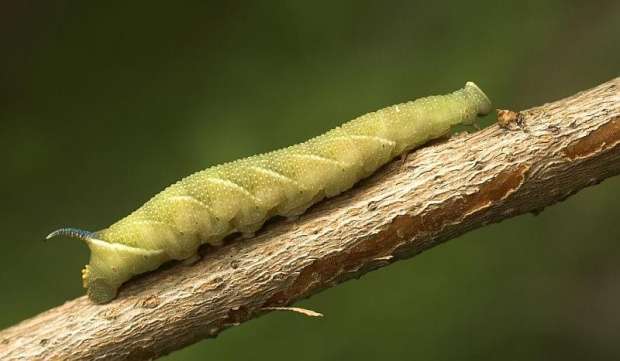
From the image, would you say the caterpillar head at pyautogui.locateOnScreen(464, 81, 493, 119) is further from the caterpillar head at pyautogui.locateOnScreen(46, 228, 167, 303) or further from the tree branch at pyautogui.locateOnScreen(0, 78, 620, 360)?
the caterpillar head at pyautogui.locateOnScreen(46, 228, 167, 303)

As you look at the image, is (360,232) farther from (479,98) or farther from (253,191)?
(479,98)

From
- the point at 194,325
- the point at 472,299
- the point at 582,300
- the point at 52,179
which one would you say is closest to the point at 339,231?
the point at 194,325

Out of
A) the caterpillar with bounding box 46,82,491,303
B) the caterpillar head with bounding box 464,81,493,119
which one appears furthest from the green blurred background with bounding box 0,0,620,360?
the caterpillar with bounding box 46,82,491,303

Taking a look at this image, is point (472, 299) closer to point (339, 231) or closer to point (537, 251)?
point (537, 251)

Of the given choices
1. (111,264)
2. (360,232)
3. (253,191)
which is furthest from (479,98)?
(111,264)

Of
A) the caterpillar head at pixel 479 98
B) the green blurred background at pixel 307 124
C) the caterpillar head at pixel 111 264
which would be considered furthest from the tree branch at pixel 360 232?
the green blurred background at pixel 307 124

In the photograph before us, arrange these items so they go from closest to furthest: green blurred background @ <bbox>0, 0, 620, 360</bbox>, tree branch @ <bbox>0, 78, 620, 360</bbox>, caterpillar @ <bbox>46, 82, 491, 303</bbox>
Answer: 1. tree branch @ <bbox>0, 78, 620, 360</bbox>
2. caterpillar @ <bbox>46, 82, 491, 303</bbox>
3. green blurred background @ <bbox>0, 0, 620, 360</bbox>
